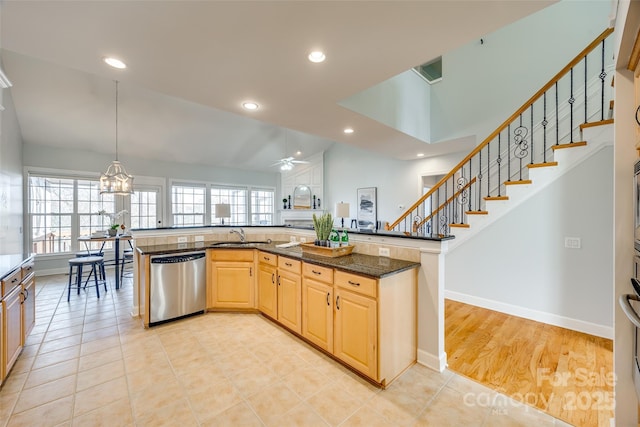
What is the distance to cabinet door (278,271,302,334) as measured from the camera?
2.74 meters

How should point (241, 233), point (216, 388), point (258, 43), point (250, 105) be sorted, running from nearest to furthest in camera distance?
1. point (258, 43)
2. point (216, 388)
3. point (250, 105)
4. point (241, 233)

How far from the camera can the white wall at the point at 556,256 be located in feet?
9.21

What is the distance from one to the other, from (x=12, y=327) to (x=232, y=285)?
192 centimetres

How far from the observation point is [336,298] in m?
2.32

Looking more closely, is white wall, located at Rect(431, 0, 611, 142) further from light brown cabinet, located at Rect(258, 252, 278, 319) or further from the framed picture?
light brown cabinet, located at Rect(258, 252, 278, 319)

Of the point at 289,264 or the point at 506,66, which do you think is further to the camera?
the point at 506,66

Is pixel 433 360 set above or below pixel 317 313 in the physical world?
below

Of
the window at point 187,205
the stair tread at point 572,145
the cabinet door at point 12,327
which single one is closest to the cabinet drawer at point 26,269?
the cabinet door at point 12,327

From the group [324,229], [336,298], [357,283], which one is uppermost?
[324,229]

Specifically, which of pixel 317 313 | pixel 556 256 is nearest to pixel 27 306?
pixel 317 313

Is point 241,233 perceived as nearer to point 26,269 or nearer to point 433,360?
point 26,269

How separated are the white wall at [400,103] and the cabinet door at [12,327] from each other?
11.6ft

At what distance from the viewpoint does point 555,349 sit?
2.59 metres

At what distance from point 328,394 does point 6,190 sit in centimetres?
572
